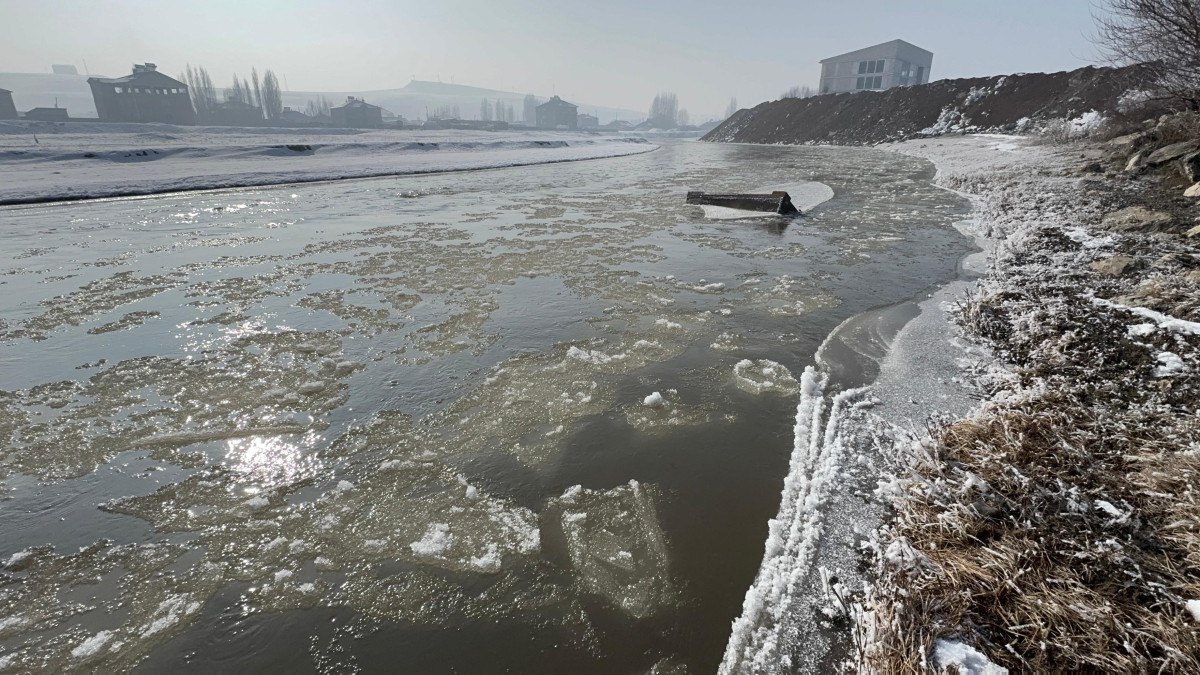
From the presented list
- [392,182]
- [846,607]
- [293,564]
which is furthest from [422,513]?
[392,182]

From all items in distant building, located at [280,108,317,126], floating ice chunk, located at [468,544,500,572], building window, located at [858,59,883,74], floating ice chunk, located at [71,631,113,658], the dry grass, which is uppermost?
building window, located at [858,59,883,74]

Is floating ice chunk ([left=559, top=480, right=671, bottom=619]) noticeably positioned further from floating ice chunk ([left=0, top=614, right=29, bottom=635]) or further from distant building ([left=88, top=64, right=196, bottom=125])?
distant building ([left=88, top=64, right=196, bottom=125])

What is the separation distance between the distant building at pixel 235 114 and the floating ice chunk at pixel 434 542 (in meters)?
114

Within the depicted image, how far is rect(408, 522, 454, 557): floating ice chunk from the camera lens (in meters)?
2.88

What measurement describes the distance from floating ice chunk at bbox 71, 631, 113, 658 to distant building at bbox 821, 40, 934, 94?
99674 mm

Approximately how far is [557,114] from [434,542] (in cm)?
17205

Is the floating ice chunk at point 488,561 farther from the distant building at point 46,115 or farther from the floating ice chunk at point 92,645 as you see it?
the distant building at point 46,115

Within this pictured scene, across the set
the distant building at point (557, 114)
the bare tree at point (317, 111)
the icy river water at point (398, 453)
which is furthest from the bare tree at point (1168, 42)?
the distant building at point (557, 114)

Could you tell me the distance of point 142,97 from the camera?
75500 millimetres

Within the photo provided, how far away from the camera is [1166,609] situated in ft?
6.70

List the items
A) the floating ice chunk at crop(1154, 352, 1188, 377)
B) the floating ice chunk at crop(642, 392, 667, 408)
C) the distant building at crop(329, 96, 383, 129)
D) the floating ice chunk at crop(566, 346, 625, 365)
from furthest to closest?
the distant building at crop(329, 96, 383, 129)
the floating ice chunk at crop(566, 346, 625, 365)
the floating ice chunk at crop(642, 392, 667, 408)
the floating ice chunk at crop(1154, 352, 1188, 377)

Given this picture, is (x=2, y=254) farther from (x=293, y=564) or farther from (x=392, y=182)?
(x=392, y=182)

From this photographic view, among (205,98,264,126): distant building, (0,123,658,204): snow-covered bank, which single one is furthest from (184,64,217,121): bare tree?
(0,123,658,204): snow-covered bank

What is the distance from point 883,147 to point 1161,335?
46532 mm
